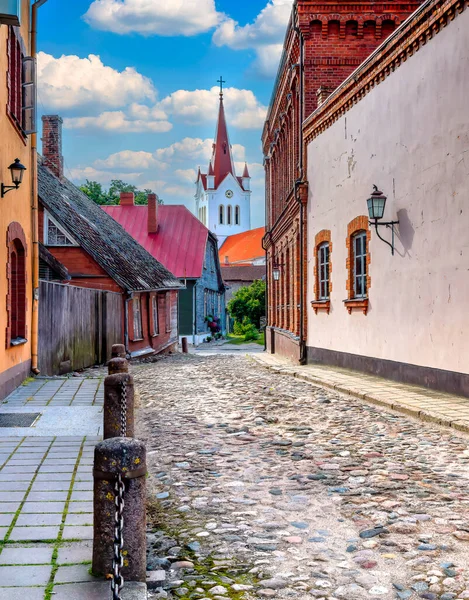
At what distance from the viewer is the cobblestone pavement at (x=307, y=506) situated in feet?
12.1

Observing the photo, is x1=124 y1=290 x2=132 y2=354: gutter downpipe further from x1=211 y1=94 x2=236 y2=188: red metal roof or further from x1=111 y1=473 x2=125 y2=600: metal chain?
x1=211 y1=94 x2=236 y2=188: red metal roof

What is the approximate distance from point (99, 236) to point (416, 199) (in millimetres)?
15610

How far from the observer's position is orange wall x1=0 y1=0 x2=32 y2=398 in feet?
32.8

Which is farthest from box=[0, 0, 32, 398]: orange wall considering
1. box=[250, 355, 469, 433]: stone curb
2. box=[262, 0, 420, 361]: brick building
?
box=[262, 0, 420, 361]: brick building

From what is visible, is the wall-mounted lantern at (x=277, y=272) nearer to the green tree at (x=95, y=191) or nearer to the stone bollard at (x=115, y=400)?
the stone bollard at (x=115, y=400)

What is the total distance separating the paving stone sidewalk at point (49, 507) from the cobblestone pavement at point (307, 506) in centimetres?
46

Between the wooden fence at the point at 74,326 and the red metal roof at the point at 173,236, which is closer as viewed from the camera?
the wooden fence at the point at 74,326

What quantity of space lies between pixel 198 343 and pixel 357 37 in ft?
86.2

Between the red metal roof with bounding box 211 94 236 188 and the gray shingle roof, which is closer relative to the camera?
the gray shingle roof

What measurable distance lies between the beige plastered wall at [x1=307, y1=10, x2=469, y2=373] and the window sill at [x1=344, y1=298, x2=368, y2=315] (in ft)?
0.59

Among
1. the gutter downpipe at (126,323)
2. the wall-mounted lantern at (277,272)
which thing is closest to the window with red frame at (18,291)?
the gutter downpipe at (126,323)

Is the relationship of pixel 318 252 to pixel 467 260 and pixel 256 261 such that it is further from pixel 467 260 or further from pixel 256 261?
pixel 256 261

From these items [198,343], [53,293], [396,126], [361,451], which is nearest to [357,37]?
[396,126]

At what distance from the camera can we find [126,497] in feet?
10.5
